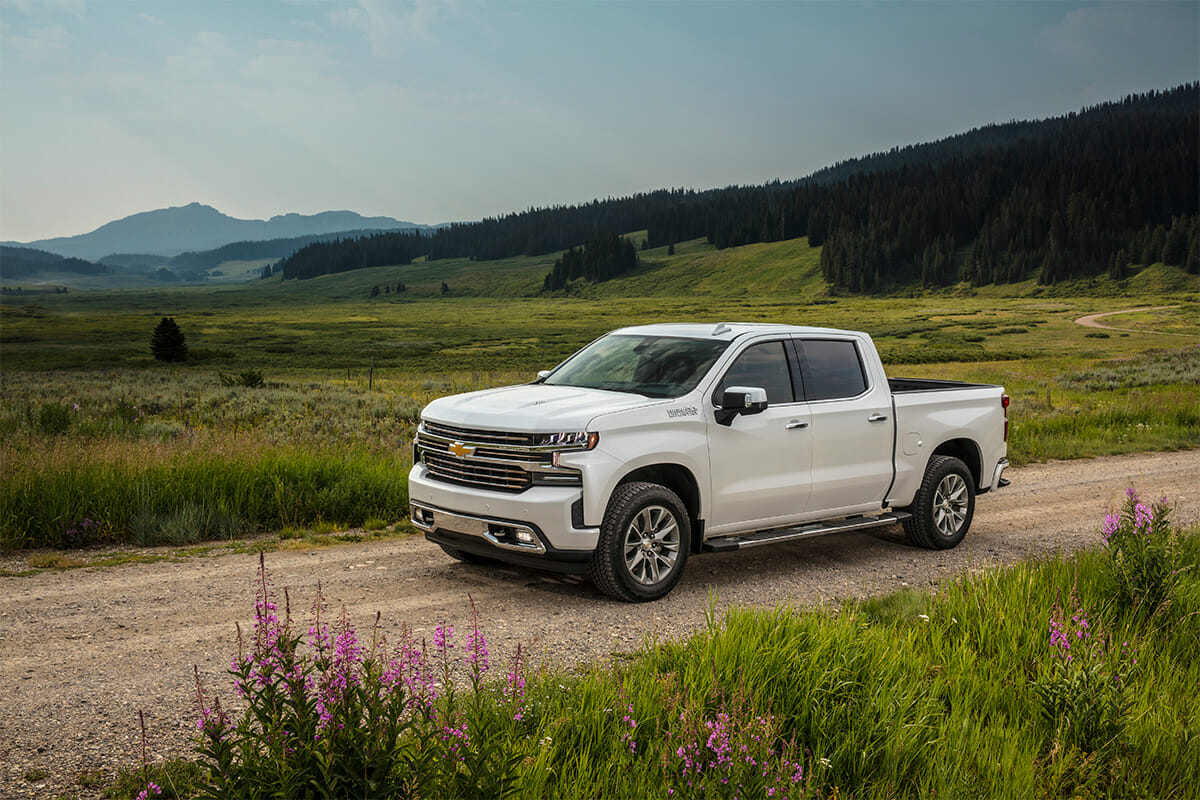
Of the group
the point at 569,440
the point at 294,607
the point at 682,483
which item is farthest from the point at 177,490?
the point at 682,483

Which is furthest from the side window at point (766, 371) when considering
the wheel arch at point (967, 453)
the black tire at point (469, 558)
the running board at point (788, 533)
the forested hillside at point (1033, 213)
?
the forested hillside at point (1033, 213)

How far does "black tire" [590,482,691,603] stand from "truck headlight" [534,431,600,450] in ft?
1.56

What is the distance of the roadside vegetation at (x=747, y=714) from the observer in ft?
10.1

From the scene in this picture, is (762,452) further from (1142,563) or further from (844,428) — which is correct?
(1142,563)

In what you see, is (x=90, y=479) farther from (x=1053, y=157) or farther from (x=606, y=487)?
(x=1053, y=157)

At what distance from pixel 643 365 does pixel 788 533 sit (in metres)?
1.91

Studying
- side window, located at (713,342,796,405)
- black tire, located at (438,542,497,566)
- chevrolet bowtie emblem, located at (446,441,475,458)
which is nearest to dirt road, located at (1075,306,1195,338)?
side window, located at (713,342,796,405)

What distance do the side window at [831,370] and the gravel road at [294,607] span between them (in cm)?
162

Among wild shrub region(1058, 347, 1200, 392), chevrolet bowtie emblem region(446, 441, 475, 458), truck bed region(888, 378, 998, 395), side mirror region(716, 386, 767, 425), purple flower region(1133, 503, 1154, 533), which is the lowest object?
wild shrub region(1058, 347, 1200, 392)

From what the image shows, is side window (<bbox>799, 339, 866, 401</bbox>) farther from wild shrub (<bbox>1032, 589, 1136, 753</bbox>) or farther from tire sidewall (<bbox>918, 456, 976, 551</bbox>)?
wild shrub (<bbox>1032, 589, 1136, 753</bbox>)

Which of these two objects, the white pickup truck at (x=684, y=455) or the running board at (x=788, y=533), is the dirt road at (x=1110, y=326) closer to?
the white pickup truck at (x=684, y=455)

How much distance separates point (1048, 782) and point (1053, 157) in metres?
185

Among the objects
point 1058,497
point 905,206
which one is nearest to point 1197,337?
point 1058,497

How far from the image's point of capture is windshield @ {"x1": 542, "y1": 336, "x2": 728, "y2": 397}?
7.68 m
